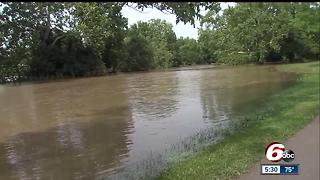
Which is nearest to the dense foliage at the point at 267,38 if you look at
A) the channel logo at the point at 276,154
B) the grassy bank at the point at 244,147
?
the grassy bank at the point at 244,147

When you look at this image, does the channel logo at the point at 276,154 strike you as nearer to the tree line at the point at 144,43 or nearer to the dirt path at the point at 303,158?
the dirt path at the point at 303,158

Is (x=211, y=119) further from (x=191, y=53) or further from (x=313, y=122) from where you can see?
(x=191, y=53)

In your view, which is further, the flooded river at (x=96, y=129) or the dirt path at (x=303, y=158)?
the flooded river at (x=96, y=129)

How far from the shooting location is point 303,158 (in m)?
8.21

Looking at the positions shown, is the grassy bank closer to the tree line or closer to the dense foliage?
the tree line

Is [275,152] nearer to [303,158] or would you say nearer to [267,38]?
[303,158]

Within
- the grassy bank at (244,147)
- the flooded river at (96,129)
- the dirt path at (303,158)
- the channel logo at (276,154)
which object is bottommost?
the flooded river at (96,129)

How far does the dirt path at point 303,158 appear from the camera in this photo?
717 centimetres

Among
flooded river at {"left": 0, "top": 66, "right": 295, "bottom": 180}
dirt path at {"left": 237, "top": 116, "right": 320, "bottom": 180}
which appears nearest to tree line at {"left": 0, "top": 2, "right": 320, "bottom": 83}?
flooded river at {"left": 0, "top": 66, "right": 295, "bottom": 180}

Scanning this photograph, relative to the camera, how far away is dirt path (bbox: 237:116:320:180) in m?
7.17

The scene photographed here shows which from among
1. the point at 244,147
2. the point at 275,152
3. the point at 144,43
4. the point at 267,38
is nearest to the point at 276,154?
the point at 275,152

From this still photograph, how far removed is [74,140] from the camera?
49.1 feet

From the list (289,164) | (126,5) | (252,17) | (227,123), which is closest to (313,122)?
(227,123)

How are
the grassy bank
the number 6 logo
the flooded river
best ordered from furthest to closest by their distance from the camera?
the flooded river → the grassy bank → the number 6 logo
